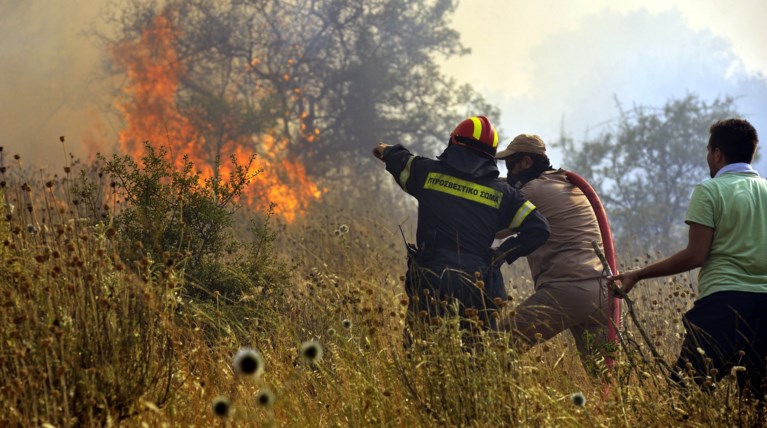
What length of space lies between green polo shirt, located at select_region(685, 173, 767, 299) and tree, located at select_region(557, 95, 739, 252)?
69.9ft

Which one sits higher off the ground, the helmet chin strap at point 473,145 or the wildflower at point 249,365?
the helmet chin strap at point 473,145

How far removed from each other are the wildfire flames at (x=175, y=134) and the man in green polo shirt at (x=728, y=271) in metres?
14.3

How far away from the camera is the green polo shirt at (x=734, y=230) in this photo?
4.22 m

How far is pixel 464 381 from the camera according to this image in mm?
3844

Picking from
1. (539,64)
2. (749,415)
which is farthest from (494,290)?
(539,64)

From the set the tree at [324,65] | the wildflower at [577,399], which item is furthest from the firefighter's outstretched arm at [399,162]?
the tree at [324,65]

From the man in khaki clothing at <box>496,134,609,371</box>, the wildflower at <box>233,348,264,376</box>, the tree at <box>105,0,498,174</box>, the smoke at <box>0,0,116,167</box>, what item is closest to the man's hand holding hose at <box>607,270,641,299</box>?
the man in khaki clothing at <box>496,134,609,371</box>

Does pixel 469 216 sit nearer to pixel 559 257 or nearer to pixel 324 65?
pixel 559 257

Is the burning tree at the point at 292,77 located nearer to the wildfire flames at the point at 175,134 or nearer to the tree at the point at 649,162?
the wildfire flames at the point at 175,134

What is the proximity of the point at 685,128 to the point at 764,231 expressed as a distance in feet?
82.1

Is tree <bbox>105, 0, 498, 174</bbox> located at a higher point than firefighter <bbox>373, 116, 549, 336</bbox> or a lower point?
higher

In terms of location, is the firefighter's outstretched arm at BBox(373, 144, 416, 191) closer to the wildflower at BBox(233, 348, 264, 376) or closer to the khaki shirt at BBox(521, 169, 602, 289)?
the khaki shirt at BBox(521, 169, 602, 289)

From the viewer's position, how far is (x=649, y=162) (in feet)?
89.8

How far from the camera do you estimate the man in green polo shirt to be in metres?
4.18
